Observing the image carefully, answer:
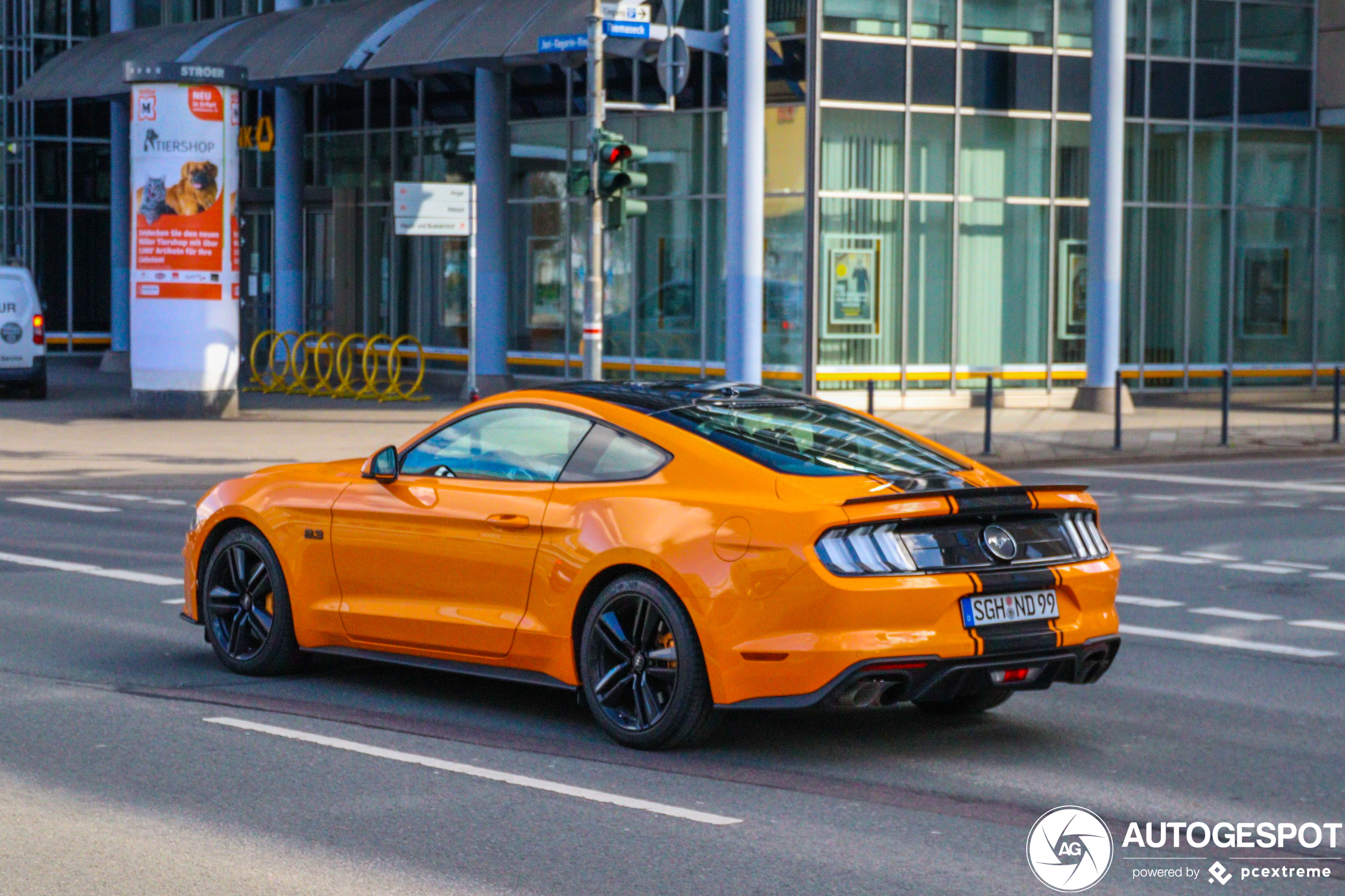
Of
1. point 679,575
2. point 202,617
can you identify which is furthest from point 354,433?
point 679,575

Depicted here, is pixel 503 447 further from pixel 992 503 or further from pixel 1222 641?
pixel 1222 641

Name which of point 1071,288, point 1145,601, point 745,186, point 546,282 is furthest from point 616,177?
point 1071,288

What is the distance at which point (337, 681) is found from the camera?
29.1ft

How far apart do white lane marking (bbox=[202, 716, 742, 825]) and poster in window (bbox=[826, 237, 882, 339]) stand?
21240 millimetres

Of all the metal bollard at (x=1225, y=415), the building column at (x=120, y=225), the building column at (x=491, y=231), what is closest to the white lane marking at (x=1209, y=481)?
the metal bollard at (x=1225, y=415)

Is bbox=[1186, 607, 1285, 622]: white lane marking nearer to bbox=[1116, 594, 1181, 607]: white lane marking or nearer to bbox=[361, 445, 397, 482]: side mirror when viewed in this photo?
bbox=[1116, 594, 1181, 607]: white lane marking

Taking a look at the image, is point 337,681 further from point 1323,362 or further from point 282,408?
point 1323,362

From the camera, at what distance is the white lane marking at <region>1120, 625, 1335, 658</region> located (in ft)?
32.7

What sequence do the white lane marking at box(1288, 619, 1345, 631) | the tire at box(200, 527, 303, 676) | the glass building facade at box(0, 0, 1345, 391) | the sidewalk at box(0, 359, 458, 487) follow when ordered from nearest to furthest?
the tire at box(200, 527, 303, 676) < the white lane marking at box(1288, 619, 1345, 631) < the sidewalk at box(0, 359, 458, 487) < the glass building facade at box(0, 0, 1345, 391)

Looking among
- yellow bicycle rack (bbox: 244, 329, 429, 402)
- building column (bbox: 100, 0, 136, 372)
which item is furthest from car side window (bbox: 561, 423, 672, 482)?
building column (bbox: 100, 0, 136, 372)

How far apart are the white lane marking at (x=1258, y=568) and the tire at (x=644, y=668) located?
697 cm

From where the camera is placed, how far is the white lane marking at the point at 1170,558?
13.6m

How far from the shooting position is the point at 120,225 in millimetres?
39656

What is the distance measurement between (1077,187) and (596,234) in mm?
11990
